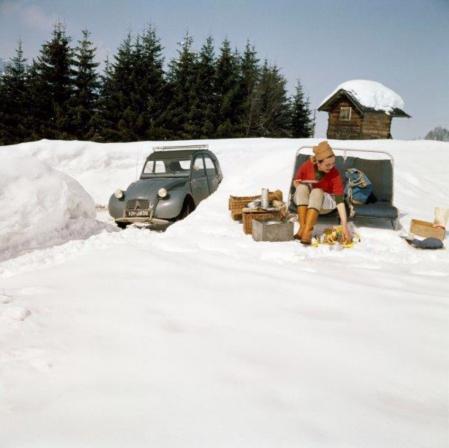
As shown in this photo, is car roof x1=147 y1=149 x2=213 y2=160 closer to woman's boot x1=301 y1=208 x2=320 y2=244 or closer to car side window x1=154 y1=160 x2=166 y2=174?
car side window x1=154 y1=160 x2=166 y2=174

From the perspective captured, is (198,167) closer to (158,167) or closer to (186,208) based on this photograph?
(158,167)

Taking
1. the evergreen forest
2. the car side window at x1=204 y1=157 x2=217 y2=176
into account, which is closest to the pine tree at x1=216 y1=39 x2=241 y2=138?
the evergreen forest

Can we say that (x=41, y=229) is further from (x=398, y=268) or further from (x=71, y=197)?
(x=398, y=268)

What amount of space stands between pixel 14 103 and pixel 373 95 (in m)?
27.5

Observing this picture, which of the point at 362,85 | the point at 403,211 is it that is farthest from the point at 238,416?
the point at 362,85

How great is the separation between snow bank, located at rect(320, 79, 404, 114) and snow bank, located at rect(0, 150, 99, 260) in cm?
2519

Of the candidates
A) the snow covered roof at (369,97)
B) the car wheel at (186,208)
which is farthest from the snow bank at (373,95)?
the car wheel at (186,208)

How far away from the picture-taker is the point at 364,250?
14.5ft

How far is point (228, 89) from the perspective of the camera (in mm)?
32906

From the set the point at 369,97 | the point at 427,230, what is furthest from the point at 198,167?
the point at 369,97

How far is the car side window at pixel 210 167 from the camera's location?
859 cm

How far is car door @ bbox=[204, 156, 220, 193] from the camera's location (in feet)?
27.9

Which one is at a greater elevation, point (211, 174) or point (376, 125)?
point (376, 125)

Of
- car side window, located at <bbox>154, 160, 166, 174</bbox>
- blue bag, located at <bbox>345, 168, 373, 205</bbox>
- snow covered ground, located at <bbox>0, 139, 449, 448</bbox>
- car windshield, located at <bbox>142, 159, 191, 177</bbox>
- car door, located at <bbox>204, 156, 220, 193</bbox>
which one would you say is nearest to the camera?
snow covered ground, located at <bbox>0, 139, 449, 448</bbox>
